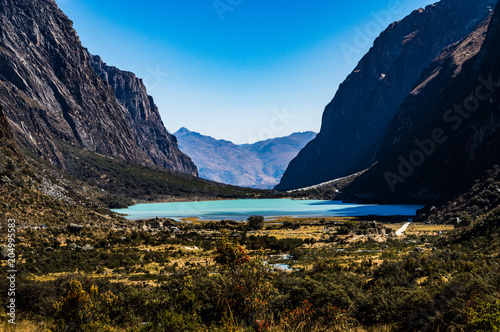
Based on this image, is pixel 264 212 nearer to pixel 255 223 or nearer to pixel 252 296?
pixel 255 223

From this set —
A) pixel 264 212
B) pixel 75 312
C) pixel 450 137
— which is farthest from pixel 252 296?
pixel 450 137

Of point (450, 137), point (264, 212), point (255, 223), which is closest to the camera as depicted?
point (255, 223)

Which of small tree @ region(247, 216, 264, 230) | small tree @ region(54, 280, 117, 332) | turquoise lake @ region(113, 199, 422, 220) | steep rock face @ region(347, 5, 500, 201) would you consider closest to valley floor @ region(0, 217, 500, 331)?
small tree @ region(54, 280, 117, 332)

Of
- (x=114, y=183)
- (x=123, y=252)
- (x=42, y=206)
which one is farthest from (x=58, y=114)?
(x=123, y=252)

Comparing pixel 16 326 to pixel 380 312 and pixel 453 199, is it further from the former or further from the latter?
pixel 453 199

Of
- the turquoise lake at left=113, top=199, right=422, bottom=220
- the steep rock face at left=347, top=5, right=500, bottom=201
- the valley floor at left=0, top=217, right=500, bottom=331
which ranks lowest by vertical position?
the turquoise lake at left=113, top=199, right=422, bottom=220

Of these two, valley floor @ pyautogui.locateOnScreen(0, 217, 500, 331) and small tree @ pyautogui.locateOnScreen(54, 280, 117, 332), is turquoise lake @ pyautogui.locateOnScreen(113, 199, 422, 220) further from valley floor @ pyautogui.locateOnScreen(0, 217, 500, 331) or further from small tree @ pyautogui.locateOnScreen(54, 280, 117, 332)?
small tree @ pyautogui.locateOnScreen(54, 280, 117, 332)

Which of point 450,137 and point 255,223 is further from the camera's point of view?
point 450,137

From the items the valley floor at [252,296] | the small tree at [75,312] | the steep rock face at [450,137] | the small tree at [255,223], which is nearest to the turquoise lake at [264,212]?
the steep rock face at [450,137]
